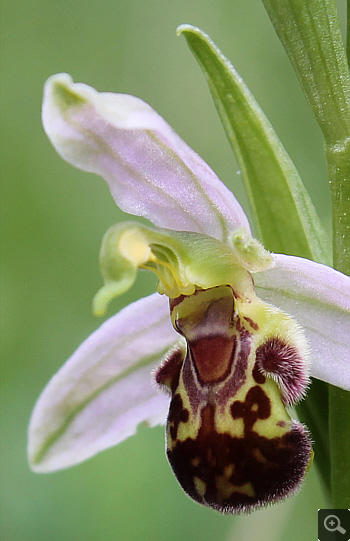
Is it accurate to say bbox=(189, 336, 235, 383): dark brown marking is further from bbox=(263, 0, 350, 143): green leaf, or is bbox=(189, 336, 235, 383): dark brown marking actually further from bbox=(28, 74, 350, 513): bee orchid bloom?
bbox=(263, 0, 350, 143): green leaf

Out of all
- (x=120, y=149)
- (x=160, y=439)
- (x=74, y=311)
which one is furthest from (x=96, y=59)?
(x=120, y=149)

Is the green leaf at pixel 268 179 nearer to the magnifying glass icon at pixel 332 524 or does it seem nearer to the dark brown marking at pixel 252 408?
the magnifying glass icon at pixel 332 524

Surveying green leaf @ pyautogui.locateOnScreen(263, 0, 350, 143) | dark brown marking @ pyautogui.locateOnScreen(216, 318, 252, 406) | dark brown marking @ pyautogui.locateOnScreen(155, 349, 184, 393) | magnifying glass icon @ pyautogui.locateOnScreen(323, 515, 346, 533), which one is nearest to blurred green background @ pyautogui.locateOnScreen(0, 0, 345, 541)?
magnifying glass icon @ pyautogui.locateOnScreen(323, 515, 346, 533)

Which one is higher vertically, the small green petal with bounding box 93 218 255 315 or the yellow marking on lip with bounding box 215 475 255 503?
the small green petal with bounding box 93 218 255 315

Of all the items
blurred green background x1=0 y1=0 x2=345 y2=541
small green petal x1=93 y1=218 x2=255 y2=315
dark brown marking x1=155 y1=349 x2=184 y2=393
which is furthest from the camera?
blurred green background x1=0 y1=0 x2=345 y2=541

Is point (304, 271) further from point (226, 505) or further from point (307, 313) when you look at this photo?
point (226, 505)

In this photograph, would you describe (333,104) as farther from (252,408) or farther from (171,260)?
(252,408)

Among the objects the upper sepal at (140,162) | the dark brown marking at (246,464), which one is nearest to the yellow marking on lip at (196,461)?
the dark brown marking at (246,464)
